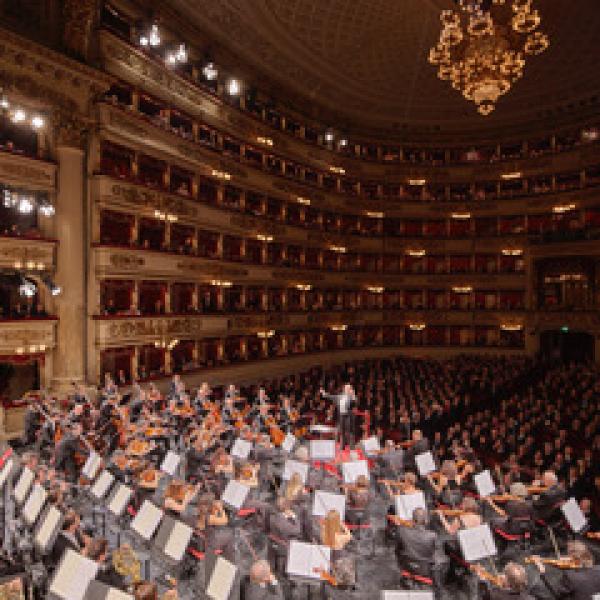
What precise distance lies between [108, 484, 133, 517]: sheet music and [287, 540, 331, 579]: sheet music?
2732 millimetres

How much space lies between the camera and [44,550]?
5.79 meters

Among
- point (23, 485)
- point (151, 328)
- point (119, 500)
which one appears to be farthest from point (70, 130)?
point (119, 500)

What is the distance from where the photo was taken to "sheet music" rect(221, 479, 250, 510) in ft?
23.7

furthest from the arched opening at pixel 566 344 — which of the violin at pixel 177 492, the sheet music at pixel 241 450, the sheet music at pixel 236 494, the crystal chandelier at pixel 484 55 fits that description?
the violin at pixel 177 492

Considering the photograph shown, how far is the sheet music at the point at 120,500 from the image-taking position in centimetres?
685

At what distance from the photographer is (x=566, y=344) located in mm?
29734

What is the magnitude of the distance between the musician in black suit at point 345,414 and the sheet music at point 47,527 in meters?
8.55

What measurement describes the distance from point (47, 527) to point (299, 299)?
2181 centimetres

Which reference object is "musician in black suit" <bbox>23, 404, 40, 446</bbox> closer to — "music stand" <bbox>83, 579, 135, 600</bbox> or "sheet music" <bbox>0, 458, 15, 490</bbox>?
"sheet music" <bbox>0, 458, 15, 490</bbox>

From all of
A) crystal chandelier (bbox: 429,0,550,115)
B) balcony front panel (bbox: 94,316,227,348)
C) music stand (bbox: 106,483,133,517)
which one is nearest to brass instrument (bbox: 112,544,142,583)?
music stand (bbox: 106,483,133,517)

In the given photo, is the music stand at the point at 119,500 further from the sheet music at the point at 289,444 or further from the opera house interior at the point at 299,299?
the sheet music at the point at 289,444

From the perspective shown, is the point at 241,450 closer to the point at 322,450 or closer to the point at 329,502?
the point at 322,450

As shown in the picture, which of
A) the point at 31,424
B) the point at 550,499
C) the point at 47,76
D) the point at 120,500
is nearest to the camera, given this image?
the point at 120,500

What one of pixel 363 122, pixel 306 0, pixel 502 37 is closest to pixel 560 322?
pixel 363 122
